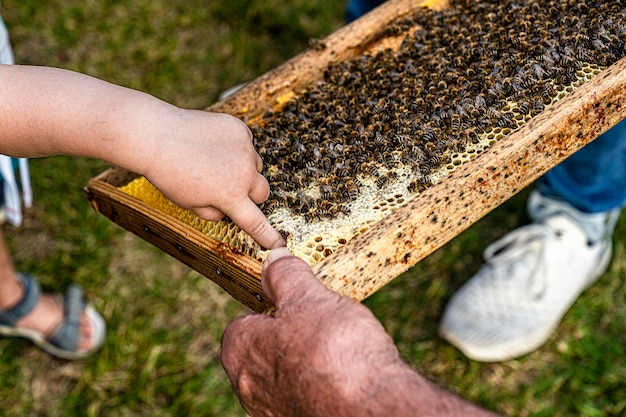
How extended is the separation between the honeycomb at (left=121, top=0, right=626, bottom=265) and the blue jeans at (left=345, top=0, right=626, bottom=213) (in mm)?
1037

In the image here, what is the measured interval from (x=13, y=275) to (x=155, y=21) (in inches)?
103

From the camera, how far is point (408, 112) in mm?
2227

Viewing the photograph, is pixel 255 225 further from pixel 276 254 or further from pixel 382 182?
pixel 382 182

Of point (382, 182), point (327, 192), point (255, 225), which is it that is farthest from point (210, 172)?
point (382, 182)

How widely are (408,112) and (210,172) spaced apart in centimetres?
75

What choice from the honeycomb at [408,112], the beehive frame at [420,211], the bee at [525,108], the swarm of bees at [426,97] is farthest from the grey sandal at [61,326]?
the bee at [525,108]

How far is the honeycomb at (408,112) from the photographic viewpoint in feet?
6.58

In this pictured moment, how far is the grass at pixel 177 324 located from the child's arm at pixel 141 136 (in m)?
1.91

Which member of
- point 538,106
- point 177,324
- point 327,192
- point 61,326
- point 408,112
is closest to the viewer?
point 327,192

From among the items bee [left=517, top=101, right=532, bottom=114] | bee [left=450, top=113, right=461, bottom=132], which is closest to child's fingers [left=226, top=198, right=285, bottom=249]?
bee [left=450, top=113, right=461, bottom=132]

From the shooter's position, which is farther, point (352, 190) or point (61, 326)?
point (61, 326)

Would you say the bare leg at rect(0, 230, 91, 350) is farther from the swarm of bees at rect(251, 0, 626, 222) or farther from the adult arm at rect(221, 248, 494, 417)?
the adult arm at rect(221, 248, 494, 417)

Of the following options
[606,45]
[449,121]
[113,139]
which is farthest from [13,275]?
[606,45]

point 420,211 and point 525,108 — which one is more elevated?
point 525,108
